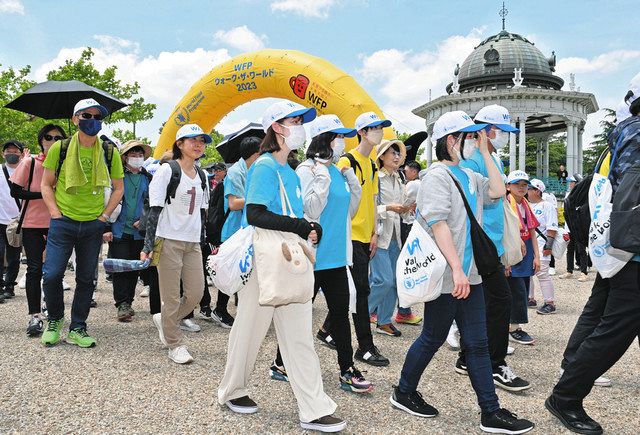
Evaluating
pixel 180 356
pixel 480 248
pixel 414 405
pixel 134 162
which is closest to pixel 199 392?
pixel 180 356

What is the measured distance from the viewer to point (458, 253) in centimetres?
323

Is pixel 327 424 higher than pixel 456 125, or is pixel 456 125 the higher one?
pixel 456 125

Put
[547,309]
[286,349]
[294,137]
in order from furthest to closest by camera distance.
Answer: [547,309] < [294,137] < [286,349]

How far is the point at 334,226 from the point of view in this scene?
389cm

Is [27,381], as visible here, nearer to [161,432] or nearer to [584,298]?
[161,432]

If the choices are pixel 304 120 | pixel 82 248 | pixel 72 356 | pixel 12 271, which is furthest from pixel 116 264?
pixel 12 271

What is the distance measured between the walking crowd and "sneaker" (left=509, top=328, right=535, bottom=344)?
2 centimetres

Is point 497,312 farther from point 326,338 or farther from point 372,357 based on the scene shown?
point 326,338

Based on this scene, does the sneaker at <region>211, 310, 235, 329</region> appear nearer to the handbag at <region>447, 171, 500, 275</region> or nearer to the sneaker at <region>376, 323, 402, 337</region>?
the sneaker at <region>376, 323, 402, 337</region>

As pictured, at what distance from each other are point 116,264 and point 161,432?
2.01 metres

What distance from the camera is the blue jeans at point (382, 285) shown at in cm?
542

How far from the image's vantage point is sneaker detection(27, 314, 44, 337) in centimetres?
521

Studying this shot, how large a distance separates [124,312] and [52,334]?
127cm

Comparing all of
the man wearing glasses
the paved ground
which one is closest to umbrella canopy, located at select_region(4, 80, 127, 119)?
the man wearing glasses
